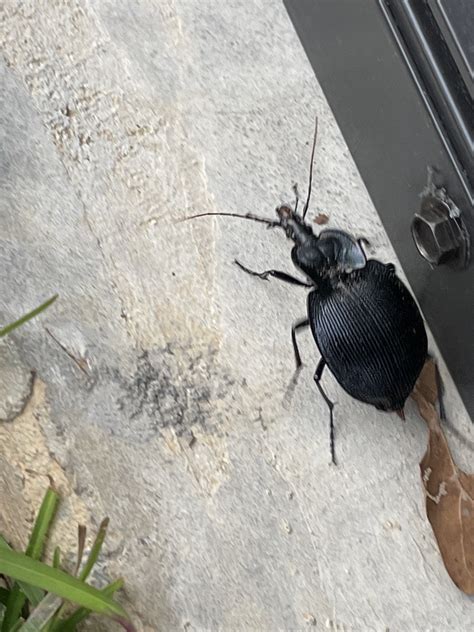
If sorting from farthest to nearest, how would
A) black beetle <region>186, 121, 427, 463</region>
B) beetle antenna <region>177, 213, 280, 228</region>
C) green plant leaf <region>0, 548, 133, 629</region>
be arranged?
beetle antenna <region>177, 213, 280, 228</region> < black beetle <region>186, 121, 427, 463</region> < green plant leaf <region>0, 548, 133, 629</region>

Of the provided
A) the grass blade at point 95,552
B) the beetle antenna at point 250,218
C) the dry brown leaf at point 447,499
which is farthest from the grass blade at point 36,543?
the dry brown leaf at point 447,499

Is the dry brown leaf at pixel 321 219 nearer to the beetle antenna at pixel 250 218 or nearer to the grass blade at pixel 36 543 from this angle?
the beetle antenna at pixel 250 218

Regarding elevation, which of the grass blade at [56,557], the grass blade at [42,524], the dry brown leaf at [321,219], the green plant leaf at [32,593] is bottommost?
the green plant leaf at [32,593]

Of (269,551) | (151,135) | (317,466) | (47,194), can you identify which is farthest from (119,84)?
(269,551)

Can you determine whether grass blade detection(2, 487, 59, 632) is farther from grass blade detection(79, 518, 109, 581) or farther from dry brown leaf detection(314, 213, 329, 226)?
dry brown leaf detection(314, 213, 329, 226)

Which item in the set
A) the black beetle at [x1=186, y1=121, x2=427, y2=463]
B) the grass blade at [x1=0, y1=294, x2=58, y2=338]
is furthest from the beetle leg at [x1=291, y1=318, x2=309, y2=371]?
Answer: the grass blade at [x1=0, y1=294, x2=58, y2=338]

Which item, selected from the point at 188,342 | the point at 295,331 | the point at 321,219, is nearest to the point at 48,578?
the point at 188,342

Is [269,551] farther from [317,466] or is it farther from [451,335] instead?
[451,335]
